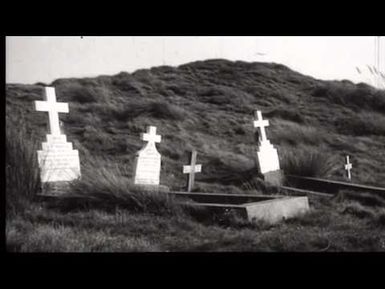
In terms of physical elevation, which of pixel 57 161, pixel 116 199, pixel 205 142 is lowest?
pixel 116 199

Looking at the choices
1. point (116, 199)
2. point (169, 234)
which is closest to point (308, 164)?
point (116, 199)

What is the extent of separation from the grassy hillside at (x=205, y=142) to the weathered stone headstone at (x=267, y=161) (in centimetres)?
33

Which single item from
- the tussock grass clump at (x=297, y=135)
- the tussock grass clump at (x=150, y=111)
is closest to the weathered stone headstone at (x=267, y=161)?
the tussock grass clump at (x=297, y=135)

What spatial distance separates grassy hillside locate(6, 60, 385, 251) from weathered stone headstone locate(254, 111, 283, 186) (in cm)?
33

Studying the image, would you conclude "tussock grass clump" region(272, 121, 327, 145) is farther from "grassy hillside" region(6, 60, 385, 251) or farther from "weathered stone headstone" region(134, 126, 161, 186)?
"weathered stone headstone" region(134, 126, 161, 186)

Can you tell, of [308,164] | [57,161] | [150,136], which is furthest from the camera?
[308,164]

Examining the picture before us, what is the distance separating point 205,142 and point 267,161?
12.5 ft

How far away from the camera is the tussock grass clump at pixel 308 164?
10209mm

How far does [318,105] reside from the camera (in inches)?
635

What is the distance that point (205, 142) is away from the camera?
13.9 m

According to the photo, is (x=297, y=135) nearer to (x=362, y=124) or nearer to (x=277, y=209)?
(x=362, y=124)

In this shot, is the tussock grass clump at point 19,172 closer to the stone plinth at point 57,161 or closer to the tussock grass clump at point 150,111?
the stone plinth at point 57,161

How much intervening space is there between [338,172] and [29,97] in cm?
829

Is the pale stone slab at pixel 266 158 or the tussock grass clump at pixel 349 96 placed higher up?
the tussock grass clump at pixel 349 96
